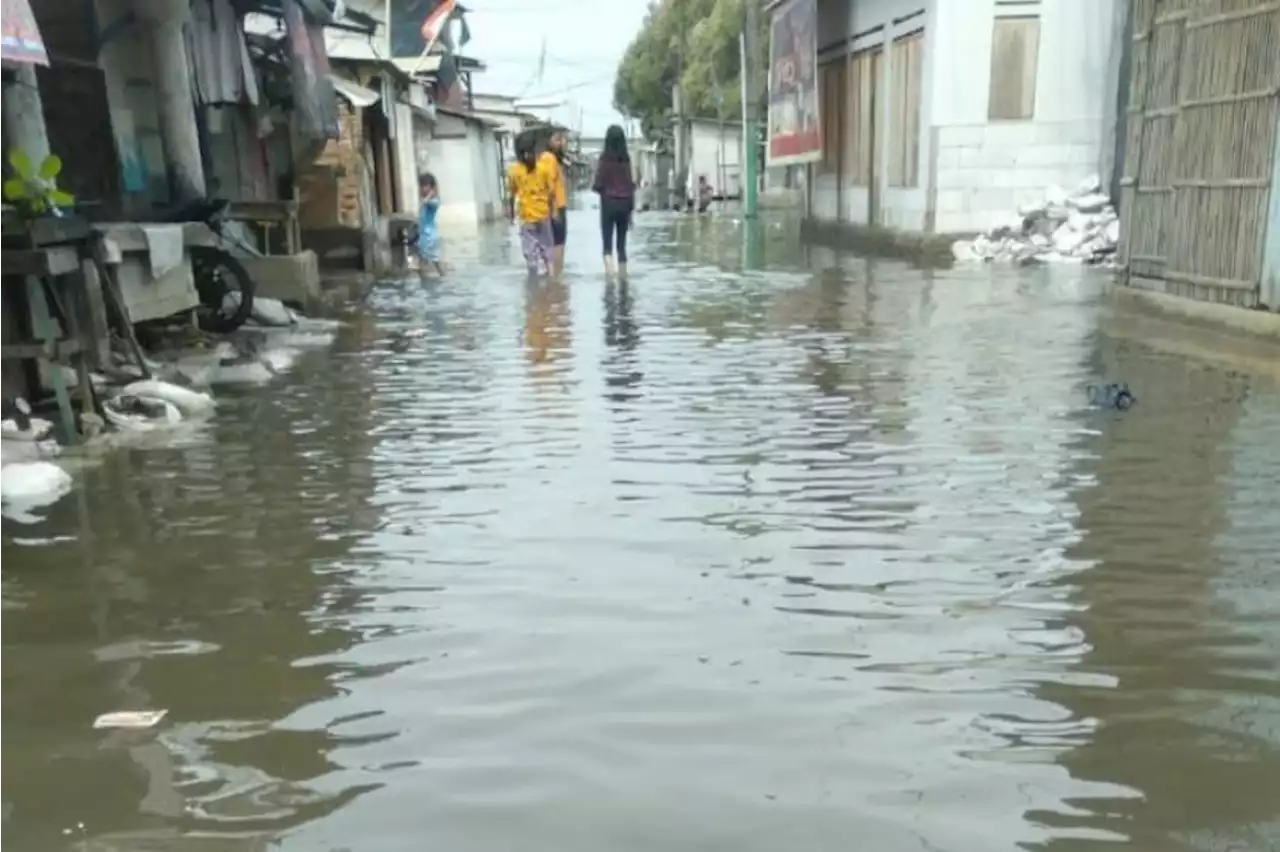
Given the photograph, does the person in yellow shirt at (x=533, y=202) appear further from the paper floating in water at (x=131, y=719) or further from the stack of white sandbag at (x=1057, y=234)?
the paper floating in water at (x=131, y=719)

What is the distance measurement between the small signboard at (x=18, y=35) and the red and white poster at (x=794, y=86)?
2029 cm

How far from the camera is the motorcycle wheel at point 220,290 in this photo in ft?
34.9

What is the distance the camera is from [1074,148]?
18500 mm

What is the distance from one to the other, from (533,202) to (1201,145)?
8026mm

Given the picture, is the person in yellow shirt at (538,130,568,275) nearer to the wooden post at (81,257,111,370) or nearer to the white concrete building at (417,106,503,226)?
the wooden post at (81,257,111,370)

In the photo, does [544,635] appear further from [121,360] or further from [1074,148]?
Answer: [1074,148]

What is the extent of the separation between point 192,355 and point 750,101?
24696 mm

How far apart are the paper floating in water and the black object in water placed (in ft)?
18.4

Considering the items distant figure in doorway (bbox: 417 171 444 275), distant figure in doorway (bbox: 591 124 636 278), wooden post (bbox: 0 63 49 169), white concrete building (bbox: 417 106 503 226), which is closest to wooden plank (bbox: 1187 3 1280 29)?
distant figure in doorway (bbox: 591 124 636 278)

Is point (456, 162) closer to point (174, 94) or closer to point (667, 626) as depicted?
point (174, 94)

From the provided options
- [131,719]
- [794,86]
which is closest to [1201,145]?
[131,719]

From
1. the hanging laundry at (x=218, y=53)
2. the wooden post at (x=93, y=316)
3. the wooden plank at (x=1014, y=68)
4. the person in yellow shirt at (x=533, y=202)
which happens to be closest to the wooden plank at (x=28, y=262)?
the wooden post at (x=93, y=316)

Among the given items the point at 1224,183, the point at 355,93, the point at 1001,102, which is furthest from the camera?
the point at 1001,102

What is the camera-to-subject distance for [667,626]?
399cm
